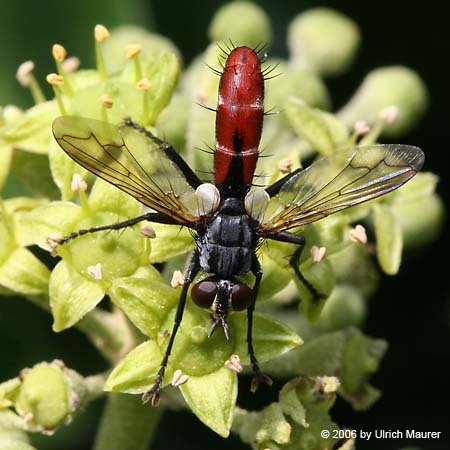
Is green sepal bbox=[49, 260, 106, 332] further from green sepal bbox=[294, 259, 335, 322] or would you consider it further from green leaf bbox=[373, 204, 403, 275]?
green leaf bbox=[373, 204, 403, 275]

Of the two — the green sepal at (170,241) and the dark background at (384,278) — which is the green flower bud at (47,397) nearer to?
the green sepal at (170,241)

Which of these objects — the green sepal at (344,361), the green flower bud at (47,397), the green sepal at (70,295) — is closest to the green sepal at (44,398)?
the green flower bud at (47,397)

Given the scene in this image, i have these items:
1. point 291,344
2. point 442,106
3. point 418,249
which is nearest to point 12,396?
point 291,344

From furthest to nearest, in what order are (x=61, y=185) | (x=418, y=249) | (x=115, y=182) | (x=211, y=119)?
(x=418, y=249), (x=211, y=119), (x=61, y=185), (x=115, y=182)

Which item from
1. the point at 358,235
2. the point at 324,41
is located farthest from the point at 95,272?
the point at 324,41

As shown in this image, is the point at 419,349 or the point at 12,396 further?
the point at 419,349

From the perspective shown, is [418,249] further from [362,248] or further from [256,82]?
[256,82]
